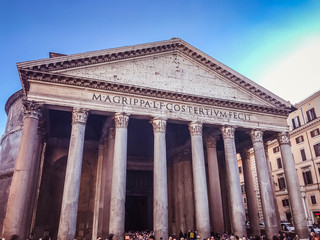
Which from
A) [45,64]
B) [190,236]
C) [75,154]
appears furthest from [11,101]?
[190,236]

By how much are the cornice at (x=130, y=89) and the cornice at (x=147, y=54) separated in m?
0.23

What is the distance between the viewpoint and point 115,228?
10.3m

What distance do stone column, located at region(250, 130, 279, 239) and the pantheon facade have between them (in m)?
0.05

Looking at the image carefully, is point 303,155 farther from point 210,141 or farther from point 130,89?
point 130,89

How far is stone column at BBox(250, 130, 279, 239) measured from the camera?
12.6 meters

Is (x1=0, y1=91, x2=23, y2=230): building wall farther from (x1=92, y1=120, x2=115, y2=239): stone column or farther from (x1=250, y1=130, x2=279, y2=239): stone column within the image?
(x1=250, y1=130, x2=279, y2=239): stone column

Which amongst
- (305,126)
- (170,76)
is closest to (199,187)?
(170,76)

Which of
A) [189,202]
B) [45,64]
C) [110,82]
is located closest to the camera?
[45,64]

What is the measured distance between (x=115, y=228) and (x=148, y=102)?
587 centimetres

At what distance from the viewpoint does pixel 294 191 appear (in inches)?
546

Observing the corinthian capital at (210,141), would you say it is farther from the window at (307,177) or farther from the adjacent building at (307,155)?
the window at (307,177)

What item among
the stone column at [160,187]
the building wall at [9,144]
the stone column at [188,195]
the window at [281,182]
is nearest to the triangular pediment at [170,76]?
the stone column at [160,187]

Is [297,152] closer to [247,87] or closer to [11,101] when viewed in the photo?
[247,87]

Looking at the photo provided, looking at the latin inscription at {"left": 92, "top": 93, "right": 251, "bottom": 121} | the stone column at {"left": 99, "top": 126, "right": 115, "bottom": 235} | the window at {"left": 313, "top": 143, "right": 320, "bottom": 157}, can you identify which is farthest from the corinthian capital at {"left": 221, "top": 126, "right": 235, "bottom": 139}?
the window at {"left": 313, "top": 143, "right": 320, "bottom": 157}
